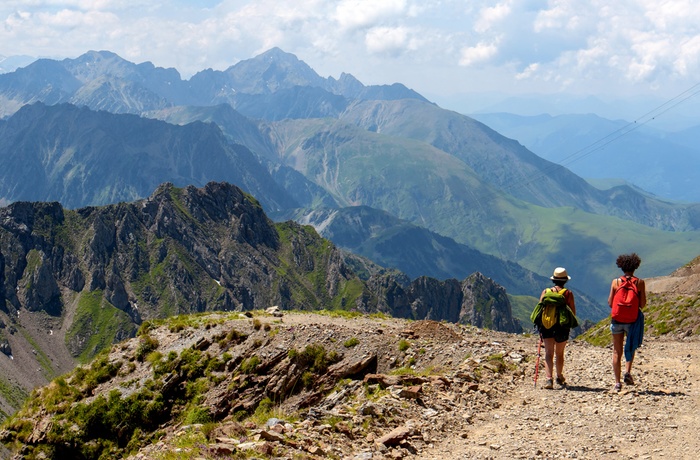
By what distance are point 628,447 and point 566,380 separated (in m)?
6.73

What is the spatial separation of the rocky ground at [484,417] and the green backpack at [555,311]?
224 cm

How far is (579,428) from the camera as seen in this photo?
1916cm

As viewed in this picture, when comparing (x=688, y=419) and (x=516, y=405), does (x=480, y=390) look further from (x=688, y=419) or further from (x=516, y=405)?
(x=688, y=419)

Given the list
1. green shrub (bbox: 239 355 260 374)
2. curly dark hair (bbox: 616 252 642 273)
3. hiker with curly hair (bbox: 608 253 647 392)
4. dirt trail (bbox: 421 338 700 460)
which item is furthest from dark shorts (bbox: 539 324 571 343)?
green shrub (bbox: 239 355 260 374)

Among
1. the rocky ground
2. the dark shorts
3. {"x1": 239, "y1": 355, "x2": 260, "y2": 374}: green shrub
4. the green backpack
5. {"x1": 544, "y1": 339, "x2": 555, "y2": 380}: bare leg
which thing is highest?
the green backpack

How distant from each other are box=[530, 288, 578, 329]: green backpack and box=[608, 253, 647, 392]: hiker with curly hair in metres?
1.40

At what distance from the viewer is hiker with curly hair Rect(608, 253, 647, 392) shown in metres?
22.8

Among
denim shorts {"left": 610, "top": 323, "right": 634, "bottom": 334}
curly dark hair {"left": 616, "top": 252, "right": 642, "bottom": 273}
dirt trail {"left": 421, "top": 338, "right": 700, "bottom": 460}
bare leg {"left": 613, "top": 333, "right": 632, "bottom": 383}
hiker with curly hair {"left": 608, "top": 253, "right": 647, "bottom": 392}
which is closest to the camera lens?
dirt trail {"left": 421, "top": 338, "right": 700, "bottom": 460}

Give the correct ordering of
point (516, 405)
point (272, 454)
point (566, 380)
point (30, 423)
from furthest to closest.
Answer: point (30, 423) < point (566, 380) < point (516, 405) < point (272, 454)

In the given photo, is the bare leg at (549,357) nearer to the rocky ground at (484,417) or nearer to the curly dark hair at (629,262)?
the rocky ground at (484,417)

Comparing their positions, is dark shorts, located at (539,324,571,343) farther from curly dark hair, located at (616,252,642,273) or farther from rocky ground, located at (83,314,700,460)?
curly dark hair, located at (616,252,642,273)

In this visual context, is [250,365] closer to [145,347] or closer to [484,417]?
[145,347]

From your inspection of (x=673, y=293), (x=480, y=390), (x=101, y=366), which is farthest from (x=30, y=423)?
(x=673, y=293)

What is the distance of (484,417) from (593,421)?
3.17 m
